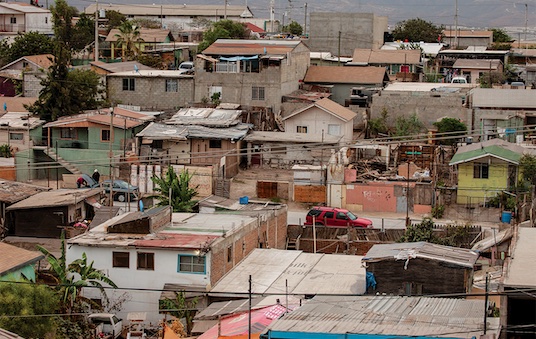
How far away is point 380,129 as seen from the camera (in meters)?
49.6

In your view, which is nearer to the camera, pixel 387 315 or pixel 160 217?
pixel 387 315

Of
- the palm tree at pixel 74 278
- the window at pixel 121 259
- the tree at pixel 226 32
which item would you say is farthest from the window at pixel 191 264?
the tree at pixel 226 32

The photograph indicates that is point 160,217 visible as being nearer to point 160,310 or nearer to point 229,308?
point 160,310

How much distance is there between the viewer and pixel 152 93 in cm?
5209

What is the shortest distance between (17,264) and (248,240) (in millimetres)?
6517

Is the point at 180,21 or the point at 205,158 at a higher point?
the point at 180,21

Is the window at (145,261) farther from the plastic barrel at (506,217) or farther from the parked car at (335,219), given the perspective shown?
the plastic barrel at (506,217)

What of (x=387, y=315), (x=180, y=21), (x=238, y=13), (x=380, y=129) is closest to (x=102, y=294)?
(x=387, y=315)

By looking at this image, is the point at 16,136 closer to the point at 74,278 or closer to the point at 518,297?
the point at 74,278

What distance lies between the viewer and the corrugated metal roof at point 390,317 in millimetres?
17969

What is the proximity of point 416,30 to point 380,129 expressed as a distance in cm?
3877

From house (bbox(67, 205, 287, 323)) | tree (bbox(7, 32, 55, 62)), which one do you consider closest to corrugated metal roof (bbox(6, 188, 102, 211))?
house (bbox(67, 205, 287, 323))

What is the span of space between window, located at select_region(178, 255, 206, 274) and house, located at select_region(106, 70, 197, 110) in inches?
1010

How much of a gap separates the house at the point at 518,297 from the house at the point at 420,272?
347 cm
